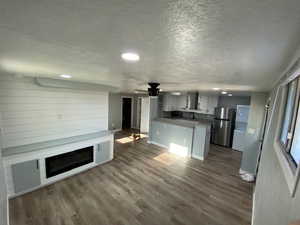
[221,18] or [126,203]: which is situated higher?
[221,18]

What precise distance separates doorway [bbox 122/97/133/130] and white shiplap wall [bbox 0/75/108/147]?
3.83m

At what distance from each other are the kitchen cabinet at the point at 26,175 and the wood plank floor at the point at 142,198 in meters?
0.17

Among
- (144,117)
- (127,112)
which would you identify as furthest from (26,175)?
(127,112)

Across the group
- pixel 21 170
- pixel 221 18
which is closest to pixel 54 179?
pixel 21 170

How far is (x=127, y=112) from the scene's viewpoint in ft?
26.6

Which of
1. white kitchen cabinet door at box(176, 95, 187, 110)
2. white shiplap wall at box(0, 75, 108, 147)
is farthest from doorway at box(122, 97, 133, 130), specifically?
white shiplap wall at box(0, 75, 108, 147)

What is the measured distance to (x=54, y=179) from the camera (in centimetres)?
295

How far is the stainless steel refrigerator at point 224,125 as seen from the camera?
5.59 meters

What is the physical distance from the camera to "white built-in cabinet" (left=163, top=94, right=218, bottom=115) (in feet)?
20.2

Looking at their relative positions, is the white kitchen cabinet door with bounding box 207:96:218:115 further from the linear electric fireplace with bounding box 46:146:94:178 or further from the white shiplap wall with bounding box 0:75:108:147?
the linear electric fireplace with bounding box 46:146:94:178

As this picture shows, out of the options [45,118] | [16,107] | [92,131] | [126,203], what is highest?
[16,107]

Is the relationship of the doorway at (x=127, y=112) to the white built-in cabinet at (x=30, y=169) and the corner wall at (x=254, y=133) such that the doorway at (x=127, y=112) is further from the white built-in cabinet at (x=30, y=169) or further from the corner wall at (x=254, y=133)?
the corner wall at (x=254, y=133)

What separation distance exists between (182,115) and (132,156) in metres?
4.19

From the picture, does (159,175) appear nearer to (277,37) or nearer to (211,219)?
(211,219)
